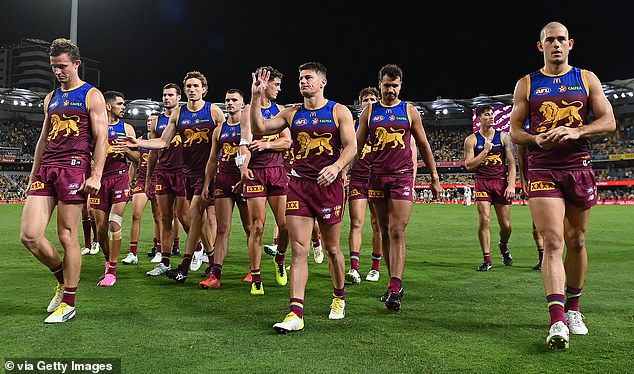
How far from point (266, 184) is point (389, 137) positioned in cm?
185

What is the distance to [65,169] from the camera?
18.2ft

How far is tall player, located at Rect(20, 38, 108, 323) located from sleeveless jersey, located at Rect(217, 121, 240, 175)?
86.3 inches

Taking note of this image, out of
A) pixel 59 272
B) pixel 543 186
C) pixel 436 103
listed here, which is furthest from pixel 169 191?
pixel 436 103

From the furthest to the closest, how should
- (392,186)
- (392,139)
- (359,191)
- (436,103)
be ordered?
(436,103), (359,191), (392,139), (392,186)

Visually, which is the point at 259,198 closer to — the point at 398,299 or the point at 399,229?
the point at 399,229

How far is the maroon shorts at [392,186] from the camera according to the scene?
6.43m

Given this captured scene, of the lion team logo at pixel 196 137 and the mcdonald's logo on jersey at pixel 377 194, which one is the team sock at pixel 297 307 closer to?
the mcdonald's logo on jersey at pixel 377 194

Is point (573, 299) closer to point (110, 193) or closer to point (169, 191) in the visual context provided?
point (169, 191)

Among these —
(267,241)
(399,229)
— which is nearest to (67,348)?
(399,229)

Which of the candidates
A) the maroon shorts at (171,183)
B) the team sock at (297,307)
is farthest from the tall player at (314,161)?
the maroon shorts at (171,183)

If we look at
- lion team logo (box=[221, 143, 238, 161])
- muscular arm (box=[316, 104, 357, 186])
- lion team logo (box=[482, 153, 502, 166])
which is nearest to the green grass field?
muscular arm (box=[316, 104, 357, 186])

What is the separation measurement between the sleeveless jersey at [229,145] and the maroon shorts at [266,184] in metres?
0.60

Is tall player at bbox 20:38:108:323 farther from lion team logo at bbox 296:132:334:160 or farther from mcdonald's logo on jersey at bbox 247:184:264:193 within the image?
lion team logo at bbox 296:132:334:160

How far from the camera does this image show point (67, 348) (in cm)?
422
